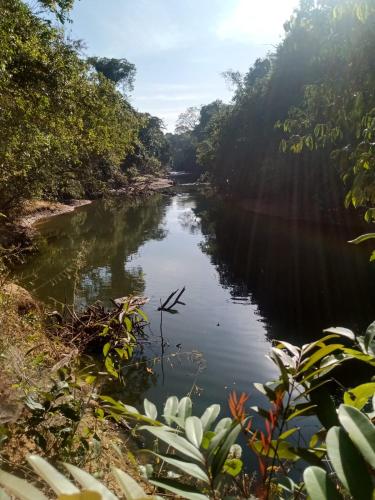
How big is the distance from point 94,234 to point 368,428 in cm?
2364

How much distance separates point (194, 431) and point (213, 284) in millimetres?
13360

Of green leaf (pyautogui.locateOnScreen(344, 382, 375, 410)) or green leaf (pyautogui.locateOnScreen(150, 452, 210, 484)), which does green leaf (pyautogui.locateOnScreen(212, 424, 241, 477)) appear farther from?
green leaf (pyautogui.locateOnScreen(344, 382, 375, 410))

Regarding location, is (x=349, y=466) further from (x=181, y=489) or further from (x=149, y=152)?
(x=149, y=152)

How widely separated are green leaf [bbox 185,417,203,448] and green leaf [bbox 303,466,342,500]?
0.29 meters

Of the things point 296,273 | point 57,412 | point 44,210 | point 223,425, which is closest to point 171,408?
point 223,425

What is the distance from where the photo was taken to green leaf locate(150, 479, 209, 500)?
68 centimetres

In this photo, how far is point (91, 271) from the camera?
1529cm

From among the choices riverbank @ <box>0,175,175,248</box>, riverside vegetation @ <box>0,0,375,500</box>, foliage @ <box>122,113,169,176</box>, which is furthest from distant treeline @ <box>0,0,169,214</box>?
foliage @ <box>122,113,169,176</box>

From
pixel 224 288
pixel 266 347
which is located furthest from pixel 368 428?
pixel 224 288

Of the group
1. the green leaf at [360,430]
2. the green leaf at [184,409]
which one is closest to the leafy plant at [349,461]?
the green leaf at [360,430]

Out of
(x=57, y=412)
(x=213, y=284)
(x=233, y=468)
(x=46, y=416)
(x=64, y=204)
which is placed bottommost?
(x=213, y=284)

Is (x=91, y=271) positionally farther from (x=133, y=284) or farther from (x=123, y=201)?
(x=123, y=201)

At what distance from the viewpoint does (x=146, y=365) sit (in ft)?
26.9

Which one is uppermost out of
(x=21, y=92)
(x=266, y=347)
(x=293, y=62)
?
(x=293, y=62)
